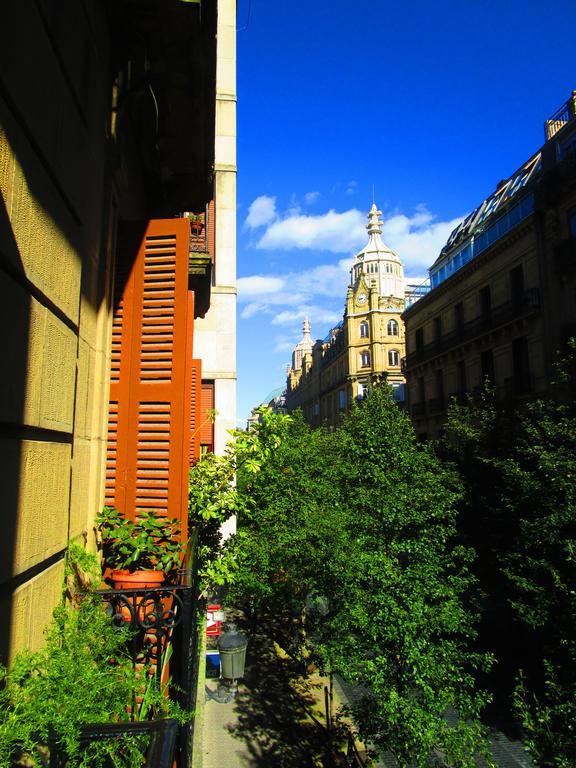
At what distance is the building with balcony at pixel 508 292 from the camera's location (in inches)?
813

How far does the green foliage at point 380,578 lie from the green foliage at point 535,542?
39.9 inches

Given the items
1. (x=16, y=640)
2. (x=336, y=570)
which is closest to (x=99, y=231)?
(x=16, y=640)

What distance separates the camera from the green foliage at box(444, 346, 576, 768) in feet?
28.0

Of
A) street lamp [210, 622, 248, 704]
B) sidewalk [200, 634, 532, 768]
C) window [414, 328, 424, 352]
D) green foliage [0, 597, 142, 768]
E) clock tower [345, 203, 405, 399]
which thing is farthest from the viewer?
clock tower [345, 203, 405, 399]

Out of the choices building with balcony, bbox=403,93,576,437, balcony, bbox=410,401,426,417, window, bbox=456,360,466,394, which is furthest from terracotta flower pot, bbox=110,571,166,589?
balcony, bbox=410,401,426,417

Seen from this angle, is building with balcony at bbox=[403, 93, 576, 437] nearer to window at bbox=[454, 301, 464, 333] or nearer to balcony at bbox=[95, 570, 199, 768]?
window at bbox=[454, 301, 464, 333]

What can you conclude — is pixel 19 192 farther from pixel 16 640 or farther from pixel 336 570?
pixel 336 570

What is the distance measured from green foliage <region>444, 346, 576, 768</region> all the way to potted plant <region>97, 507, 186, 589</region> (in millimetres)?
6271

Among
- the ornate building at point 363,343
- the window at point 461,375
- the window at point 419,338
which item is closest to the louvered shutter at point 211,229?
the window at point 461,375

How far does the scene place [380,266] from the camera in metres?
69.1

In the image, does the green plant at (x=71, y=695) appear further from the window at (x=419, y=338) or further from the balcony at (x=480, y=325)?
the window at (x=419, y=338)

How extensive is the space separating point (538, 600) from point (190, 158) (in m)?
10.8

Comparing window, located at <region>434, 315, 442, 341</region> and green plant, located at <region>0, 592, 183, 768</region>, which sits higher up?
window, located at <region>434, 315, 442, 341</region>

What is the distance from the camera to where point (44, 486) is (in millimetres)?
3016
